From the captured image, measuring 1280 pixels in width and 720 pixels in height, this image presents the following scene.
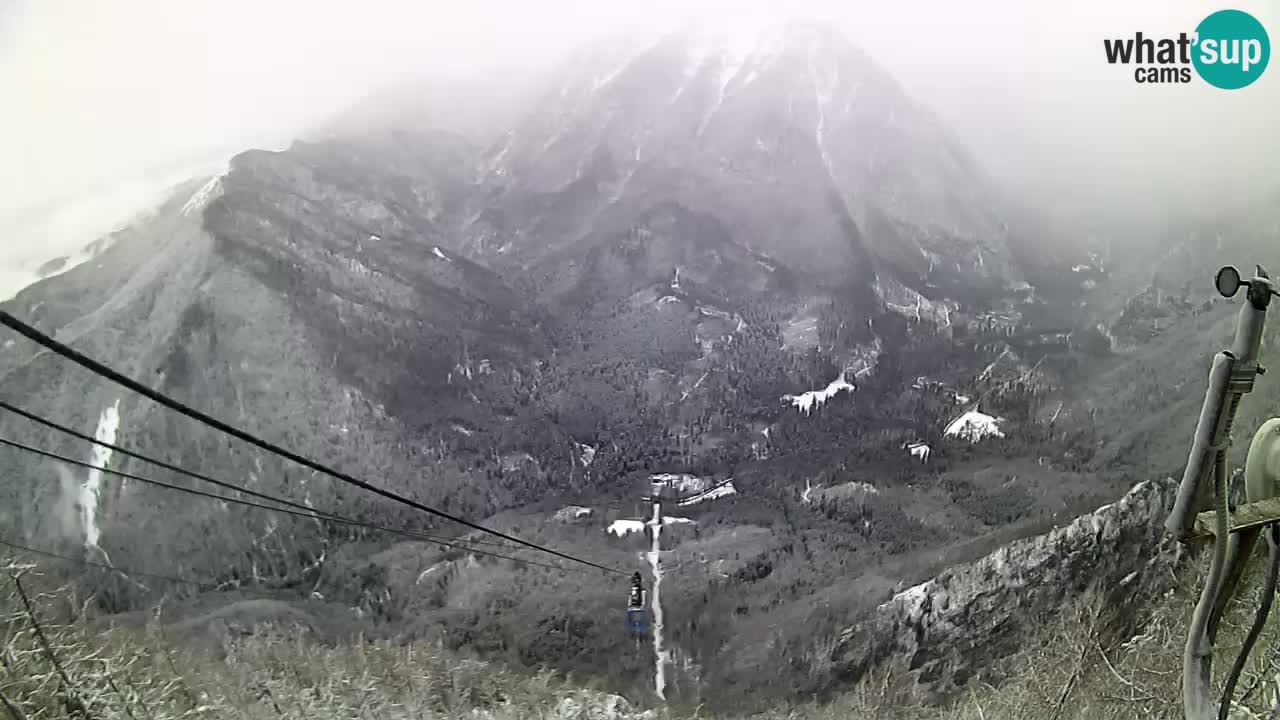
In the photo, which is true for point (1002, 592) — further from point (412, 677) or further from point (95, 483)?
point (95, 483)

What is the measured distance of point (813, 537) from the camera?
19734mm

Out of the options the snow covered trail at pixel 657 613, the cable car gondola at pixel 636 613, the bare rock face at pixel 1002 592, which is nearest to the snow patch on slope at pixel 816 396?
the snow covered trail at pixel 657 613

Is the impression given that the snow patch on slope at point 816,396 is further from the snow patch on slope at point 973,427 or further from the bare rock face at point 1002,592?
the bare rock face at point 1002,592

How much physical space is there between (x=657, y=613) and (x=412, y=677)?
5423 mm

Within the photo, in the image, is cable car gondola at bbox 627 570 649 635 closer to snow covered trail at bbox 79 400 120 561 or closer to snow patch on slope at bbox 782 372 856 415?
snow patch on slope at bbox 782 372 856 415

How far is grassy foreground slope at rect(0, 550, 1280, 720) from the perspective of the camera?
10.1m

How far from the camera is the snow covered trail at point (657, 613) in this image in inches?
638

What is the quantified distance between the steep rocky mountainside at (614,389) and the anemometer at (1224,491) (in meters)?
13.7

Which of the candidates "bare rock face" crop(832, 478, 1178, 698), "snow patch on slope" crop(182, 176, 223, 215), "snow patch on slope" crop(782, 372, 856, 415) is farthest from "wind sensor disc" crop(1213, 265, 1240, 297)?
"snow patch on slope" crop(182, 176, 223, 215)

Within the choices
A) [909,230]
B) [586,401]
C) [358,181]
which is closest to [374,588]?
[586,401]

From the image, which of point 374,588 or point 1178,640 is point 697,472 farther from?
point 1178,640

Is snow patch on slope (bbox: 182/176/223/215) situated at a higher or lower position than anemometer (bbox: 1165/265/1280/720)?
higher

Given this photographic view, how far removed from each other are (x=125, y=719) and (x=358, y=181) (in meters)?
18.7

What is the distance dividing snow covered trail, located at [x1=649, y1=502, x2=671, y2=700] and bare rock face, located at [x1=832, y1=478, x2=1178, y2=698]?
3429 millimetres
